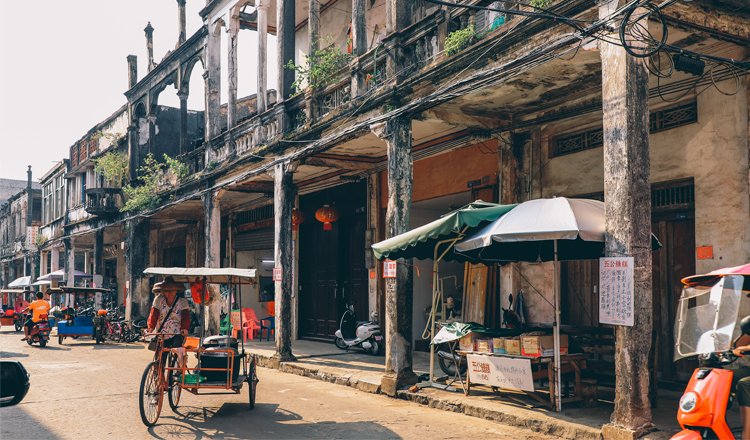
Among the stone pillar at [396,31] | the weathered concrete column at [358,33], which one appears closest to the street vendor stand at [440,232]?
the stone pillar at [396,31]

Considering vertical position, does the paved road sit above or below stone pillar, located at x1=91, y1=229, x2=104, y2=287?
below

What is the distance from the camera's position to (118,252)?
32875 millimetres

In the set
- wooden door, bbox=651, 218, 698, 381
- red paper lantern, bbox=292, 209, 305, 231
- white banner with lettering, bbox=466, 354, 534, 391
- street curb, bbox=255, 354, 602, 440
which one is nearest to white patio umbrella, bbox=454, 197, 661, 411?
white banner with lettering, bbox=466, 354, 534, 391

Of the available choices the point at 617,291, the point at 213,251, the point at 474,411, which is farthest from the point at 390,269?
the point at 213,251

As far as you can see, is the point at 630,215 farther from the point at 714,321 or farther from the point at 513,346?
the point at 513,346

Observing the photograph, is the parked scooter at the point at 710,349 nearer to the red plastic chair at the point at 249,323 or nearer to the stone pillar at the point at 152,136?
the red plastic chair at the point at 249,323

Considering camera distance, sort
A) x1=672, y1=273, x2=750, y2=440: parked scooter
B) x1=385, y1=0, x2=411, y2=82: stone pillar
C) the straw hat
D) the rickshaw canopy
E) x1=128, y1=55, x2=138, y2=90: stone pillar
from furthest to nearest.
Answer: x1=128, y1=55, x2=138, y2=90: stone pillar
x1=385, y1=0, x2=411, y2=82: stone pillar
the straw hat
the rickshaw canopy
x1=672, y1=273, x2=750, y2=440: parked scooter

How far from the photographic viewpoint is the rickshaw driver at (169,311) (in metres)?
8.77

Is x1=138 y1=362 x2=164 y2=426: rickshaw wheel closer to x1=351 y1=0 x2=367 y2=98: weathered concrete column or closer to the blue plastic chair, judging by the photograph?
x1=351 y1=0 x2=367 y2=98: weathered concrete column

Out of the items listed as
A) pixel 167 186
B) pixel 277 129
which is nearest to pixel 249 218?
pixel 167 186

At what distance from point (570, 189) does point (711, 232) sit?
2.64 meters

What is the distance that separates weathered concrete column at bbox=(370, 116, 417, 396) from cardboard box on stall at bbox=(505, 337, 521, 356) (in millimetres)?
2074

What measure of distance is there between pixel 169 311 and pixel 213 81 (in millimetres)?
10503

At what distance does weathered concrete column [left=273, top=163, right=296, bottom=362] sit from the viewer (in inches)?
514
